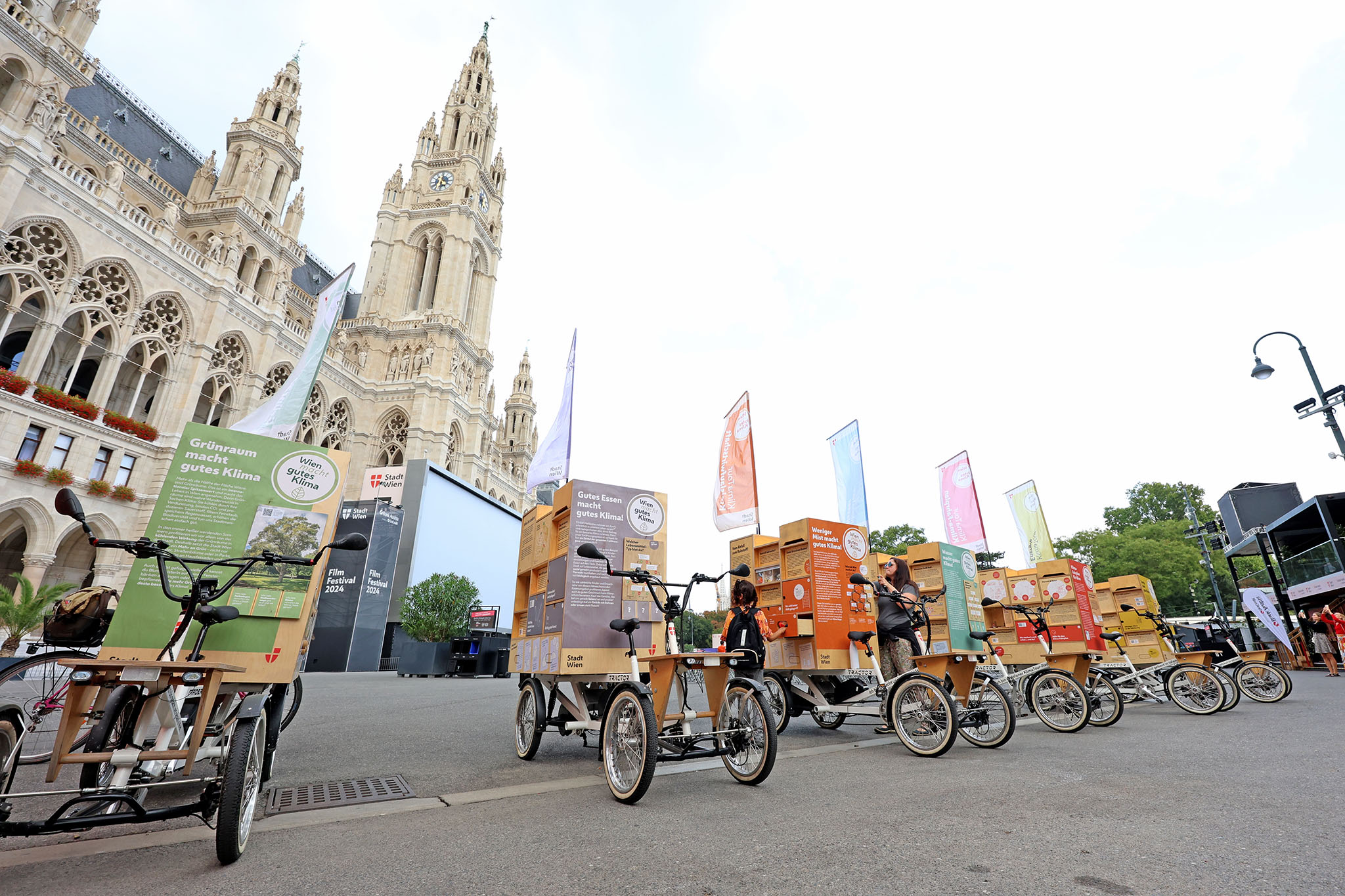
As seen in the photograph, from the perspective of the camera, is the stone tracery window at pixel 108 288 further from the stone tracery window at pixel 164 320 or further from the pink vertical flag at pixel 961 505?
the pink vertical flag at pixel 961 505

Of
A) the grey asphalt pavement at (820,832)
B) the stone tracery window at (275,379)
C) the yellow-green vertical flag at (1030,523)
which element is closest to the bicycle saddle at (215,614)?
the grey asphalt pavement at (820,832)

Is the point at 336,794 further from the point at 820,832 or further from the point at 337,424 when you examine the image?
the point at 337,424

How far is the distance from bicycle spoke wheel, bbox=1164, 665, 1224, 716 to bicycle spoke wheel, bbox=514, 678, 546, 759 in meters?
9.29

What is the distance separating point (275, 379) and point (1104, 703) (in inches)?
1479

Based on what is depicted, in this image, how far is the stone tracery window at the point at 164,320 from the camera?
2586 centimetres

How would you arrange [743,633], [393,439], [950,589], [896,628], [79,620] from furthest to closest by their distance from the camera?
[393,439] < [950,589] < [896,628] < [743,633] < [79,620]

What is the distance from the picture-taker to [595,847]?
3.06 metres

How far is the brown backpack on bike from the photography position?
3.78 metres

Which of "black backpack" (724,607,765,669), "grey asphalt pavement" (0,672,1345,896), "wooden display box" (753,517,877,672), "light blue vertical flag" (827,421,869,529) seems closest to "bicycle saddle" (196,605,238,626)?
"grey asphalt pavement" (0,672,1345,896)

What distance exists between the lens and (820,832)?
3248mm

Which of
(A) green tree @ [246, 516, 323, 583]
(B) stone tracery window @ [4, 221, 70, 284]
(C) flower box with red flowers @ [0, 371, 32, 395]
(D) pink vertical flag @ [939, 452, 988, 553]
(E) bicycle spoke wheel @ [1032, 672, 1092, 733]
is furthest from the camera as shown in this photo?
(B) stone tracery window @ [4, 221, 70, 284]

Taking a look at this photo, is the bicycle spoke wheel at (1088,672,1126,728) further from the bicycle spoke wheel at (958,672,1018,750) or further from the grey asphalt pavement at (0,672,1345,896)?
the bicycle spoke wheel at (958,672,1018,750)

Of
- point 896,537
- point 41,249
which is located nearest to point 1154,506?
point 896,537

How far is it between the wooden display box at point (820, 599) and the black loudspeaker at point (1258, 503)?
32.8 meters
